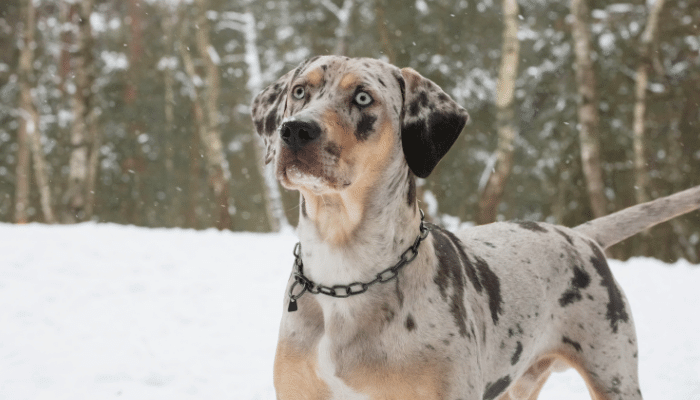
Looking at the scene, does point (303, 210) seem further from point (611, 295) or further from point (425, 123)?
point (611, 295)

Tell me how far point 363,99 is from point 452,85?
13.7 meters

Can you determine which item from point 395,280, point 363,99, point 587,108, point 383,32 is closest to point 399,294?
point 395,280

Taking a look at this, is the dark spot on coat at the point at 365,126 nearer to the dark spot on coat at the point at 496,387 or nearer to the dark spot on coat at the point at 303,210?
the dark spot on coat at the point at 303,210

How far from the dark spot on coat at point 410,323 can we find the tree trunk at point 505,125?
10.4m

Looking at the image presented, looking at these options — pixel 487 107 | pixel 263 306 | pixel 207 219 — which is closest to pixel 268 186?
pixel 487 107

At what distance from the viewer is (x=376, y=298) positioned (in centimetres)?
279

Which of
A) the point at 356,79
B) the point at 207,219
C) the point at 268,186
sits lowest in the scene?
the point at 207,219

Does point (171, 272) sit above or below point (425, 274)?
below

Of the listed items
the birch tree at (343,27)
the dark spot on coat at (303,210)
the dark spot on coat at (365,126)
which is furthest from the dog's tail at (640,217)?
the birch tree at (343,27)

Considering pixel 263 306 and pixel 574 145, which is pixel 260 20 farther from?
pixel 263 306

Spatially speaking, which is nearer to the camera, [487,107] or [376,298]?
[376,298]

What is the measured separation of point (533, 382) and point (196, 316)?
13.8ft

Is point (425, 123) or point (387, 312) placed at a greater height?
point (425, 123)

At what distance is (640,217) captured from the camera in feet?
12.9
